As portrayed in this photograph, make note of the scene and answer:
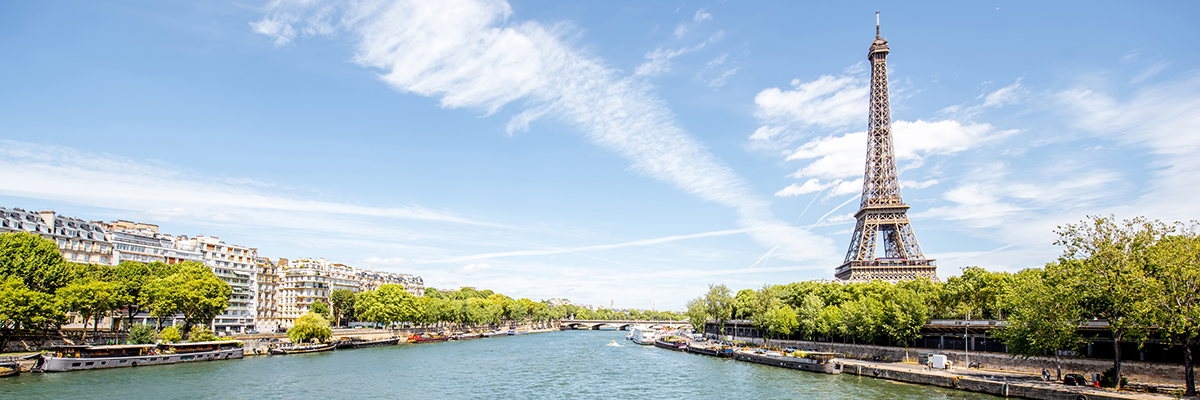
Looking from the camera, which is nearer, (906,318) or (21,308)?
(21,308)

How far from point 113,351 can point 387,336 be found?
5921 centimetres

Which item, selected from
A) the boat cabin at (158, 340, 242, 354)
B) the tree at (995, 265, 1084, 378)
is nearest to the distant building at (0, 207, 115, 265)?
the boat cabin at (158, 340, 242, 354)

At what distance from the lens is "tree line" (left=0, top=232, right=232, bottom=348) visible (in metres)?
62.5

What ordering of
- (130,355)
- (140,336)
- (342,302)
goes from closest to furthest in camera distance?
(130,355), (140,336), (342,302)

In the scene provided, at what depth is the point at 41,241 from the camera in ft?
239

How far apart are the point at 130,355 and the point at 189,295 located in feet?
62.6

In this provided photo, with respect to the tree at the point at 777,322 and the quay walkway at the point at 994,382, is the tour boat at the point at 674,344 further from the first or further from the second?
the quay walkway at the point at 994,382

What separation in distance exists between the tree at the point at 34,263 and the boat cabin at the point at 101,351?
7642mm

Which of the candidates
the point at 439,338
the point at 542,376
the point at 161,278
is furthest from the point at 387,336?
the point at 542,376

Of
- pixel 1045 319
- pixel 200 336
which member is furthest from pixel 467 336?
pixel 1045 319

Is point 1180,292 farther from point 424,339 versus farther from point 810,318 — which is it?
point 424,339

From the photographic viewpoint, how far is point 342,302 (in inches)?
5561

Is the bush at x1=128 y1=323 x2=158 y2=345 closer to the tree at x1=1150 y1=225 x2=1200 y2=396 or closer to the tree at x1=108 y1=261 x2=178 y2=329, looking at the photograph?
the tree at x1=108 y1=261 x2=178 y2=329

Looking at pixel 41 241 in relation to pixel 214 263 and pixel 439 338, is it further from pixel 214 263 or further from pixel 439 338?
pixel 439 338
